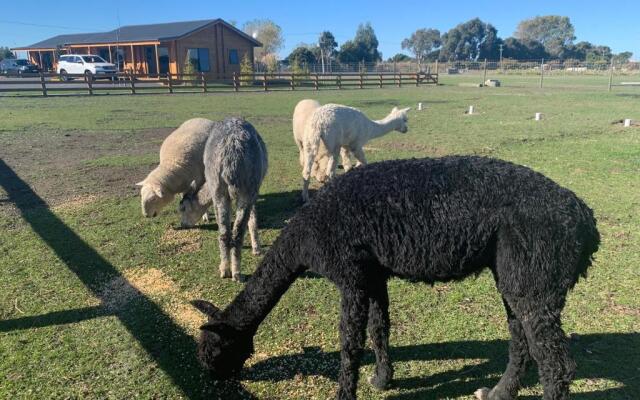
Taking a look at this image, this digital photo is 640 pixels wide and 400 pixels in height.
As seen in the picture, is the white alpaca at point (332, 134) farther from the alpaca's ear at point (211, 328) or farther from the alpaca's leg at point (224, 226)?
the alpaca's ear at point (211, 328)

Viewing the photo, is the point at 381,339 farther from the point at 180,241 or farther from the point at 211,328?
the point at 180,241

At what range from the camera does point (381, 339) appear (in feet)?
11.4

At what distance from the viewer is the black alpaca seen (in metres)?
2.57

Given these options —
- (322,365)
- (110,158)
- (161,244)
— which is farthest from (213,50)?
(322,365)

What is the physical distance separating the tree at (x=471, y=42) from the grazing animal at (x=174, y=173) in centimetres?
11509

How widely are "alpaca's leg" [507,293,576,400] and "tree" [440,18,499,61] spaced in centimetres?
11822

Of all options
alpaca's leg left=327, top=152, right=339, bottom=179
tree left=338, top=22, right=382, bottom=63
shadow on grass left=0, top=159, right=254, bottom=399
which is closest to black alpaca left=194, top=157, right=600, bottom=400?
shadow on grass left=0, top=159, right=254, bottom=399

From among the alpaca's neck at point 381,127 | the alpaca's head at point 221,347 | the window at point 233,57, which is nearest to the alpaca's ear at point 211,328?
the alpaca's head at point 221,347

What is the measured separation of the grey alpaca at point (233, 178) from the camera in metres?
5.01

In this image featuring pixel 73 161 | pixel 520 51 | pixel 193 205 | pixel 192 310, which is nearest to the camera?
pixel 192 310

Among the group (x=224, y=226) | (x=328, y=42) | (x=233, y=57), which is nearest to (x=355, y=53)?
(x=328, y=42)

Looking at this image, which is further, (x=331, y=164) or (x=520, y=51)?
(x=520, y=51)

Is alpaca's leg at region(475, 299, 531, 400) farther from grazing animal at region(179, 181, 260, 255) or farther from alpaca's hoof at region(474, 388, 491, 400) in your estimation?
grazing animal at region(179, 181, 260, 255)

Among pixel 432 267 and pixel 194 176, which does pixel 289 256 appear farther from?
pixel 194 176
